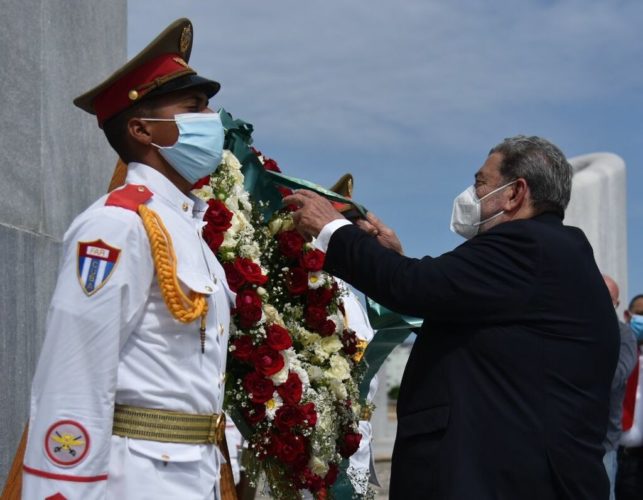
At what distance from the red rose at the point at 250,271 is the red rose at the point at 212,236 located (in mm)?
120

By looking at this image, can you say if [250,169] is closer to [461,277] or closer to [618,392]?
[461,277]

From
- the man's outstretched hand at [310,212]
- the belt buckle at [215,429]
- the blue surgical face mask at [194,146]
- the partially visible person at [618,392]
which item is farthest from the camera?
the partially visible person at [618,392]

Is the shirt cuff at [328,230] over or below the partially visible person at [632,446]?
over

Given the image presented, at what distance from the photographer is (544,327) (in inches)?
148

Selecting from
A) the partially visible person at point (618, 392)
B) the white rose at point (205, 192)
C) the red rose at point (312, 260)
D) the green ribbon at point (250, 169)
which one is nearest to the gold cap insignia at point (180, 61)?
the white rose at point (205, 192)

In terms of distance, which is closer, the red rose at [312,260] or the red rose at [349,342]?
the red rose at [312,260]

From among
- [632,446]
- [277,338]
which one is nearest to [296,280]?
[277,338]

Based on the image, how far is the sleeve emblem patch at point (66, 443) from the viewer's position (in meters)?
2.89

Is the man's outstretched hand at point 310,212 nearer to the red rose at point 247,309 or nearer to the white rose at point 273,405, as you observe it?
the red rose at point 247,309

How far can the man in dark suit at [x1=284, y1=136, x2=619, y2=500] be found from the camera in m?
3.64

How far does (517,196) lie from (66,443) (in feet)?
6.25

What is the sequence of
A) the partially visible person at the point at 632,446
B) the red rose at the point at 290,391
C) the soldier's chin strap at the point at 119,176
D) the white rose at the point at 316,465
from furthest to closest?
the partially visible person at the point at 632,446
the white rose at the point at 316,465
the red rose at the point at 290,391
the soldier's chin strap at the point at 119,176

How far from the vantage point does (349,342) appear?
4945mm

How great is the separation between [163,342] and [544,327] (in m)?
1.35
